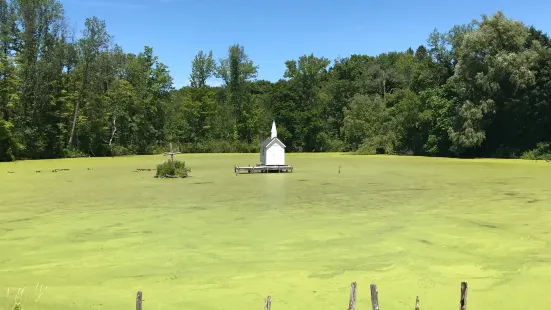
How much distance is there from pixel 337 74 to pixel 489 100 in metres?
40.2

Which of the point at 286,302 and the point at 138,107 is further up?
the point at 138,107

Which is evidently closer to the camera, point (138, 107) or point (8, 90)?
point (8, 90)

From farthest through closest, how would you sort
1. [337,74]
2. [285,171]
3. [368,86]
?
[337,74], [368,86], [285,171]

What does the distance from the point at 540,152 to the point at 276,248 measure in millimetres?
37133

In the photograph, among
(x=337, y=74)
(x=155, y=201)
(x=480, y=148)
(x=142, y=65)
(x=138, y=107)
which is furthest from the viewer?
(x=337, y=74)

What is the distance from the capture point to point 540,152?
40656mm

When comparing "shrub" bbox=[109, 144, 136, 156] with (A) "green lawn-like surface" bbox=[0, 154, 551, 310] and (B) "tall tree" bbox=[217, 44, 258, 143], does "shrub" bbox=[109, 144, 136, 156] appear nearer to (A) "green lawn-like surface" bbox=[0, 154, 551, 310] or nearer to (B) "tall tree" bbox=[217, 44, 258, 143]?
(B) "tall tree" bbox=[217, 44, 258, 143]

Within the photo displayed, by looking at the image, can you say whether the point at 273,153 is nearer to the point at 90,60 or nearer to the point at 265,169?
the point at 265,169

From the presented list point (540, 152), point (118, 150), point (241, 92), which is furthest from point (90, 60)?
point (540, 152)

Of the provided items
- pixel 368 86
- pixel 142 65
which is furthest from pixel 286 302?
pixel 368 86

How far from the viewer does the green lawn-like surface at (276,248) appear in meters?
7.49

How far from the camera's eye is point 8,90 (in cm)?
4312

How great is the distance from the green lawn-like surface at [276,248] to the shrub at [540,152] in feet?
73.4

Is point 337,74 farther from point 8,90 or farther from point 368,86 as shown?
point 8,90
